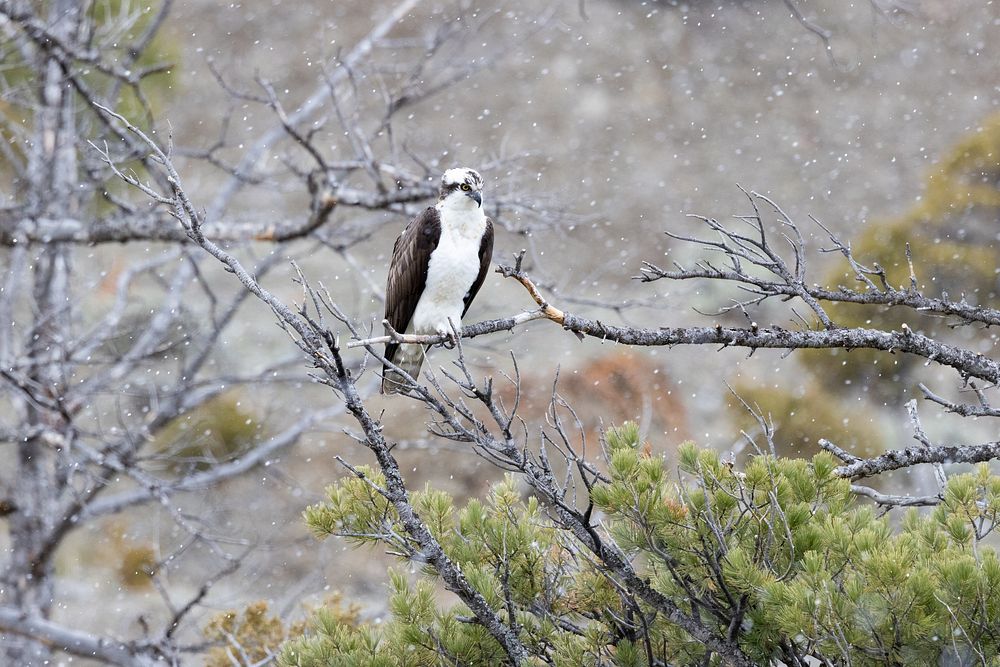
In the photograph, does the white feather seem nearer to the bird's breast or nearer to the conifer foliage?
the bird's breast

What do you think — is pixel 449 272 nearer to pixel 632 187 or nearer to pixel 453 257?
pixel 453 257

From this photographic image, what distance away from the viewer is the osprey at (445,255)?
433 centimetres

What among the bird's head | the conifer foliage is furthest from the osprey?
the conifer foliage

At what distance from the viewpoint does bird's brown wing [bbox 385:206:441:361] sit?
4.36 metres

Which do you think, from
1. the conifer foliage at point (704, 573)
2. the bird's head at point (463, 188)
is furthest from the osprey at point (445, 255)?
the conifer foliage at point (704, 573)

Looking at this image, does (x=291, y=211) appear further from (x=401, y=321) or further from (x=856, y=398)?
(x=401, y=321)

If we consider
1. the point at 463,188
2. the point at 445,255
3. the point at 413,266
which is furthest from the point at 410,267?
the point at 463,188

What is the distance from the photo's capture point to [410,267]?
4.43 m

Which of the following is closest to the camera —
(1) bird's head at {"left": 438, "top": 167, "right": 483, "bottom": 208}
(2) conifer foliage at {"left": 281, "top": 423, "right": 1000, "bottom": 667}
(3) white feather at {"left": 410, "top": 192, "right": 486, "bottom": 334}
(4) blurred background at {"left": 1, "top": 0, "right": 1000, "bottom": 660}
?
(2) conifer foliage at {"left": 281, "top": 423, "right": 1000, "bottom": 667}

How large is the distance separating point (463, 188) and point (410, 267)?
43 cm

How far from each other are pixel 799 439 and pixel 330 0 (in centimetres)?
1994

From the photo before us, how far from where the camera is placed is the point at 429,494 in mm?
3186

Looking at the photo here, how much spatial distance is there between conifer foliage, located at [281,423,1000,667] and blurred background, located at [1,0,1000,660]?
6661 millimetres

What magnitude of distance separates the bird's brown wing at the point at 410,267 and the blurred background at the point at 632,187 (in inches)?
205
